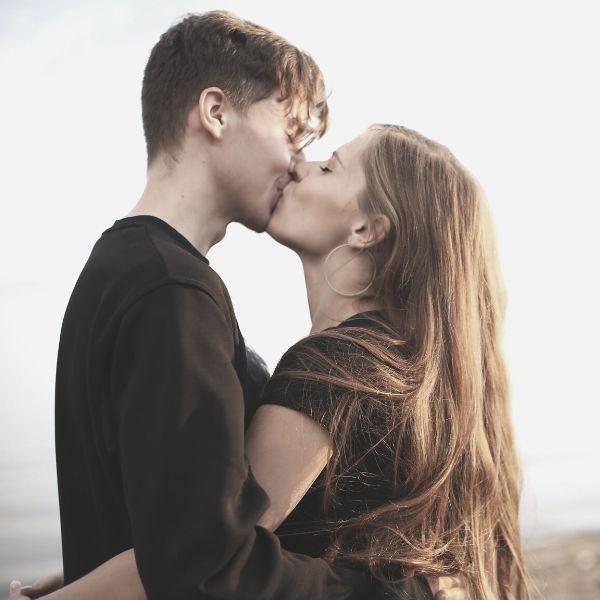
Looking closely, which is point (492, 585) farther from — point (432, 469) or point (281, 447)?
point (281, 447)

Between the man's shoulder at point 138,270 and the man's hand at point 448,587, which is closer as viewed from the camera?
the man's shoulder at point 138,270

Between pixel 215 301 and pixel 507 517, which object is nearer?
pixel 215 301

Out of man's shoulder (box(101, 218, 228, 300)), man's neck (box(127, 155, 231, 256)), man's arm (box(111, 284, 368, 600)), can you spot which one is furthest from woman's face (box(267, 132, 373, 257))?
man's arm (box(111, 284, 368, 600))

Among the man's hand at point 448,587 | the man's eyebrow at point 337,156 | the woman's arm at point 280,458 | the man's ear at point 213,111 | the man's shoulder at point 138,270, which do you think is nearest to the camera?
the man's shoulder at point 138,270

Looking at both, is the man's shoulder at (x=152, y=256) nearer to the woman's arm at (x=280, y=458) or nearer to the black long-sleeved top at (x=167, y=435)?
the black long-sleeved top at (x=167, y=435)

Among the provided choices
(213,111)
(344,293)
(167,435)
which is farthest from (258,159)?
(167,435)

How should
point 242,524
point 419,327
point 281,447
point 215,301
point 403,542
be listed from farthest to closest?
point 419,327 → point 403,542 → point 281,447 → point 215,301 → point 242,524

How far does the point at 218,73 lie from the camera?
248 cm

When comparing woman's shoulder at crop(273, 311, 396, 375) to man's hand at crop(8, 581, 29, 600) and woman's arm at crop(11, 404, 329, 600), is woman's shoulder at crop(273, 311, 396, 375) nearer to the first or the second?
woman's arm at crop(11, 404, 329, 600)

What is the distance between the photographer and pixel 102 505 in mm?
1940

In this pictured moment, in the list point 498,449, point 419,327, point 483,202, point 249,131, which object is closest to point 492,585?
point 498,449

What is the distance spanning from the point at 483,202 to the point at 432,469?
2.70 feet

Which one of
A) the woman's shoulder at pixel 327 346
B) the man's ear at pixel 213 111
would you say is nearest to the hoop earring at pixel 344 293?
the woman's shoulder at pixel 327 346

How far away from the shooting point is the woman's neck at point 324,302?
101 inches
